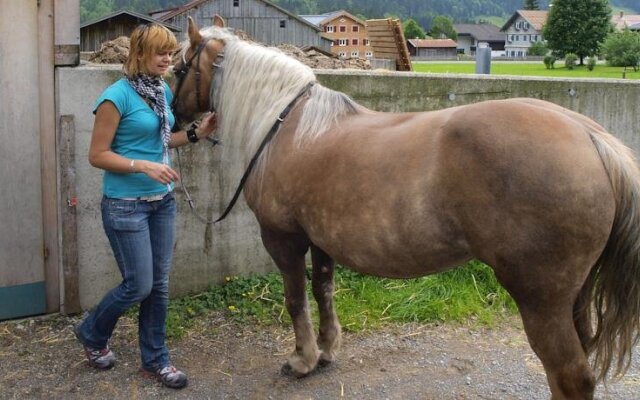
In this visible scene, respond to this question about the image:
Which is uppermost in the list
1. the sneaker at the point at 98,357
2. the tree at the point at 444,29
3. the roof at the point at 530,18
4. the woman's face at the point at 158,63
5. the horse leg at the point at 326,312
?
the roof at the point at 530,18

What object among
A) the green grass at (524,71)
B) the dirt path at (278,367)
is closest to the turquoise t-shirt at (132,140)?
the dirt path at (278,367)

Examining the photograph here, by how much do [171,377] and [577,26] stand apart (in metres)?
78.1

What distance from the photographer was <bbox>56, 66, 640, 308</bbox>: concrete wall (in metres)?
4.42

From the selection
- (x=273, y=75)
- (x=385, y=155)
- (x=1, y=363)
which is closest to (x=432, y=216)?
(x=385, y=155)

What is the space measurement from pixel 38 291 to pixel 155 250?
1441mm

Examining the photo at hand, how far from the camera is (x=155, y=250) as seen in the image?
11.8 feet

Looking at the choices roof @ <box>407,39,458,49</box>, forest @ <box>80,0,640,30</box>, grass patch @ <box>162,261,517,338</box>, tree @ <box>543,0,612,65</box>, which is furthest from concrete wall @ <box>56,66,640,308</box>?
roof @ <box>407,39,458,49</box>

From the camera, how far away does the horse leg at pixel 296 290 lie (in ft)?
11.9

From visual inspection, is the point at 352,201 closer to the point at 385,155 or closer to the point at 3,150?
the point at 385,155

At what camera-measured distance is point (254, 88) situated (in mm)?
3580

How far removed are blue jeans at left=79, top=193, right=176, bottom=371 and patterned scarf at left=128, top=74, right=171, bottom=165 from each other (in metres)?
0.32

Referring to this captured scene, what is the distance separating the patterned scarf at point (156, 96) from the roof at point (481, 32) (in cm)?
14077

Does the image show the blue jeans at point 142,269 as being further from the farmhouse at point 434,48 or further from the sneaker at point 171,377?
the farmhouse at point 434,48

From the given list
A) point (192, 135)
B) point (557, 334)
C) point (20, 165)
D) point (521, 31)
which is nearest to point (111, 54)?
point (20, 165)
